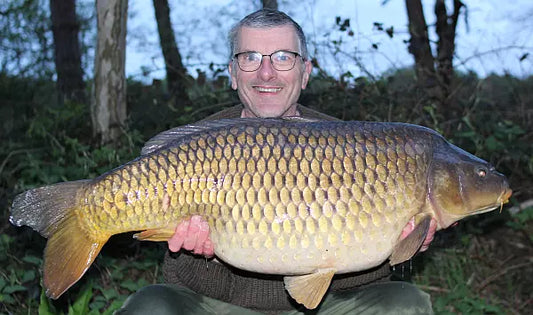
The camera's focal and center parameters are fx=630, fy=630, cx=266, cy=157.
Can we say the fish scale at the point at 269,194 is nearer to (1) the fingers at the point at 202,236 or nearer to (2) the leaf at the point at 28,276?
(1) the fingers at the point at 202,236

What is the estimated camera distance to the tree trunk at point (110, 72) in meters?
3.98

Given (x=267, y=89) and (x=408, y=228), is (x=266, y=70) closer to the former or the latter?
(x=267, y=89)

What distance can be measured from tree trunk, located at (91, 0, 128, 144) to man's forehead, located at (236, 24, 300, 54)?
6.17 ft

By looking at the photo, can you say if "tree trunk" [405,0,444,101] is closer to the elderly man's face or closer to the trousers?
the elderly man's face

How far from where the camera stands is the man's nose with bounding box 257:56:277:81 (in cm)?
231

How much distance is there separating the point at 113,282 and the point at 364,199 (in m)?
1.76

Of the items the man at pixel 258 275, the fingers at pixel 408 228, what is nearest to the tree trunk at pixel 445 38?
the man at pixel 258 275

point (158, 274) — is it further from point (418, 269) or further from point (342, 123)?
point (342, 123)

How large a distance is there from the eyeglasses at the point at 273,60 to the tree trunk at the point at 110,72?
6.11 ft

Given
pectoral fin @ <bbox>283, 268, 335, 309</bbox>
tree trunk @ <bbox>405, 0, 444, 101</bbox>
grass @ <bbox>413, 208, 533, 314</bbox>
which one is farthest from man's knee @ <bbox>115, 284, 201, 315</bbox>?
tree trunk @ <bbox>405, 0, 444, 101</bbox>

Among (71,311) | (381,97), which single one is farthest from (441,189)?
(381,97)

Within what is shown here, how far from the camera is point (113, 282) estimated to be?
3.05 m

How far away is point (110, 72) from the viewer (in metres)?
4.09

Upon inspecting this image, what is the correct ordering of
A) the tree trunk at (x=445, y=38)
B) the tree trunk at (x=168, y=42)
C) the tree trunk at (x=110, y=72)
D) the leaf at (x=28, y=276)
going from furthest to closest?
the tree trunk at (x=168, y=42) < the tree trunk at (x=445, y=38) < the tree trunk at (x=110, y=72) < the leaf at (x=28, y=276)
